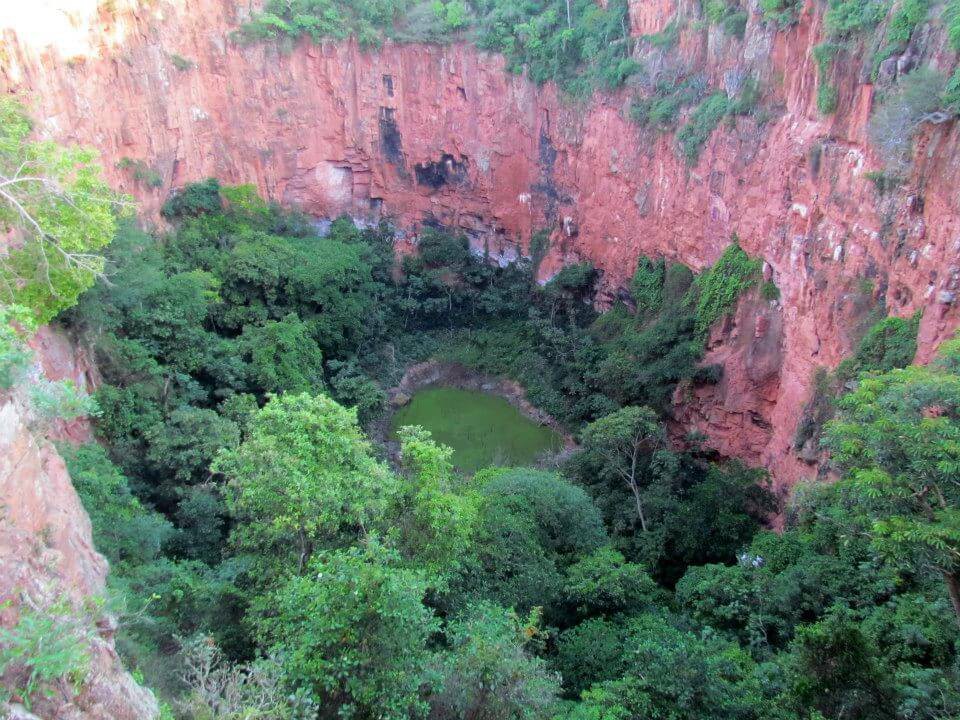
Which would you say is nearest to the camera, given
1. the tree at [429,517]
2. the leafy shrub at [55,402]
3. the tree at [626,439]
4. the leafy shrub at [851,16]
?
the leafy shrub at [55,402]

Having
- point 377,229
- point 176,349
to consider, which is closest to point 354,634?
point 176,349

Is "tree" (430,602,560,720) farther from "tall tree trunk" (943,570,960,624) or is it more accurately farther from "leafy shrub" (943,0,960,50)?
"leafy shrub" (943,0,960,50)

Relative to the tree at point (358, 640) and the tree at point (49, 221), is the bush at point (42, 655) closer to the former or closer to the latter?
the tree at point (358, 640)

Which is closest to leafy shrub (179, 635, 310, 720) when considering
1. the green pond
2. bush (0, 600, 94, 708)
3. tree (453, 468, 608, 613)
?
bush (0, 600, 94, 708)

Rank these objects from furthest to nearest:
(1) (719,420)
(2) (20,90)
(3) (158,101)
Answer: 1. (3) (158,101)
2. (1) (719,420)
3. (2) (20,90)

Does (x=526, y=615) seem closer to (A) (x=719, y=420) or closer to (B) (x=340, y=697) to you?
(B) (x=340, y=697)

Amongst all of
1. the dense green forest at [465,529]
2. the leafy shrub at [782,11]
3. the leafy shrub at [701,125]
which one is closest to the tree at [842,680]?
the dense green forest at [465,529]

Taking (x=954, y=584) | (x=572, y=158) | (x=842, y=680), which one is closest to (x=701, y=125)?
(x=572, y=158)
